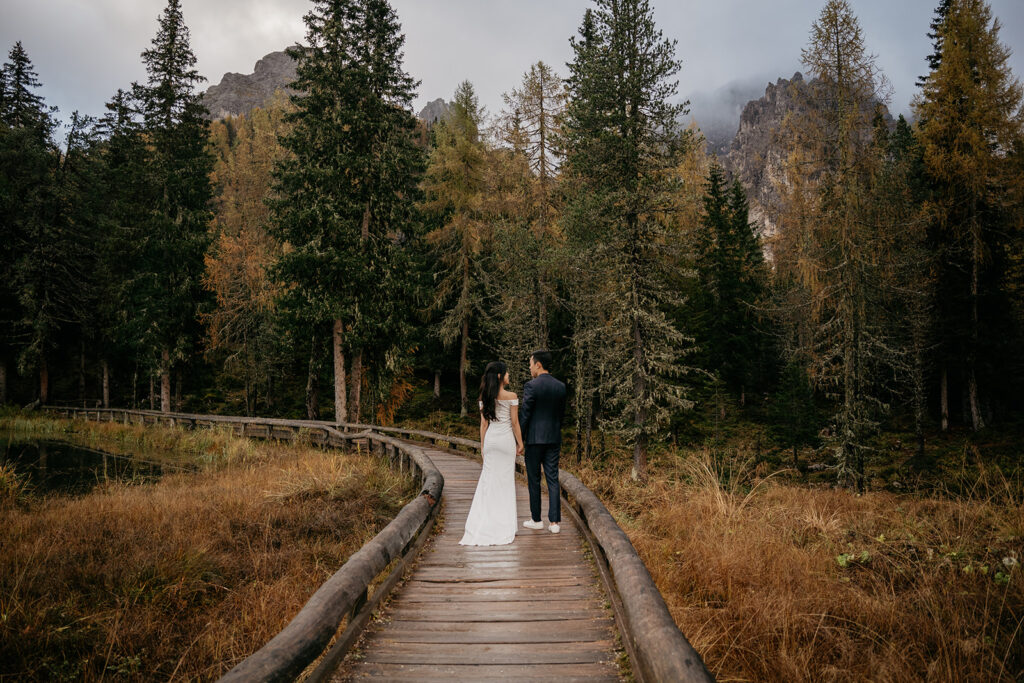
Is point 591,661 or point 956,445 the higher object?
point 591,661

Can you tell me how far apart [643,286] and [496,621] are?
49.3 ft

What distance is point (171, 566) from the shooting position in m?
6.64

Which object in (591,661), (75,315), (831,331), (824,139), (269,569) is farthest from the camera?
(75,315)

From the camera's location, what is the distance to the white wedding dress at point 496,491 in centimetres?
680

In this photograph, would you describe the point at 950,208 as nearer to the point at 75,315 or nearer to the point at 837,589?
the point at 837,589

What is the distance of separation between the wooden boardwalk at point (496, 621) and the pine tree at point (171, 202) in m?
26.0

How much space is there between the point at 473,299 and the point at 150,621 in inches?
885

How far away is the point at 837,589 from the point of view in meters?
5.41

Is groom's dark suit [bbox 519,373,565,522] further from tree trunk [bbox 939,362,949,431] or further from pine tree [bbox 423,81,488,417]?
tree trunk [bbox 939,362,949,431]

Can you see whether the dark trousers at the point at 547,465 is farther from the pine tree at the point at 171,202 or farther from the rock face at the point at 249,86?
the rock face at the point at 249,86

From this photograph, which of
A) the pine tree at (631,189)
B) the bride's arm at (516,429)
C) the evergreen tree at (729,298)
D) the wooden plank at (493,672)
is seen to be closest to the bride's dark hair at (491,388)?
the bride's arm at (516,429)

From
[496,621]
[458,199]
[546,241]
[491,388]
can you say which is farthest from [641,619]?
[458,199]

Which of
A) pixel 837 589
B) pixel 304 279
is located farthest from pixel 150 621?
pixel 304 279

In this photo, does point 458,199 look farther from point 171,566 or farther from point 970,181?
point 970,181
